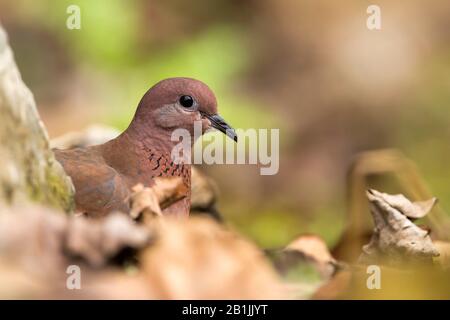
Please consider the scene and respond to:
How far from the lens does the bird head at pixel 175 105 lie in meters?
2.51

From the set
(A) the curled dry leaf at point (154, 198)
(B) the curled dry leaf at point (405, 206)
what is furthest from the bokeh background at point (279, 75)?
(A) the curled dry leaf at point (154, 198)

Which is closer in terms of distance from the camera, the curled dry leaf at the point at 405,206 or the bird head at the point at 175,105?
the curled dry leaf at the point at 405,206

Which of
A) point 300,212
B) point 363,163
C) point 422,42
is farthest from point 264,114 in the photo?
point 363,163

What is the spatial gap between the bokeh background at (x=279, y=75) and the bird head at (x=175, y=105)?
1.52 m

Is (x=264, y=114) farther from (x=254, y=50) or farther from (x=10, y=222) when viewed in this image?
(x=10, y=222)

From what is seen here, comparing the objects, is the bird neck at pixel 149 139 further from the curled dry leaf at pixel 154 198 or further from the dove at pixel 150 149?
the curled dry leaf at pixel 154 198

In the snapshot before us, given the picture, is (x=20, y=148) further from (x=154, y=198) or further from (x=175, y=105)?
(x=175, y=105)

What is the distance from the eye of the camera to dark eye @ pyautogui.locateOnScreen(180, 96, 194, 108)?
2521 mm

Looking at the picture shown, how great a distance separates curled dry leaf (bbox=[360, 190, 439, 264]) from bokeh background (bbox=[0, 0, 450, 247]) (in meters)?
2.15

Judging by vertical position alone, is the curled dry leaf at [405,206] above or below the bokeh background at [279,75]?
below

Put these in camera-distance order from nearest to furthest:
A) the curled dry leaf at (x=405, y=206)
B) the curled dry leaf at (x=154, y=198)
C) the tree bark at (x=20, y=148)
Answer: the tree bark at (x=20, y=148) → the curled dry leaf at (x=154, y=198) → the curled dry leaf at (x=405, y=206)

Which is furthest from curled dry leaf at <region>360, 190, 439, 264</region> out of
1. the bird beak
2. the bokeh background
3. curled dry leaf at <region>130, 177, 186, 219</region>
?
the bokeh background

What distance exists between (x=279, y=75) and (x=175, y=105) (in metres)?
3.22
